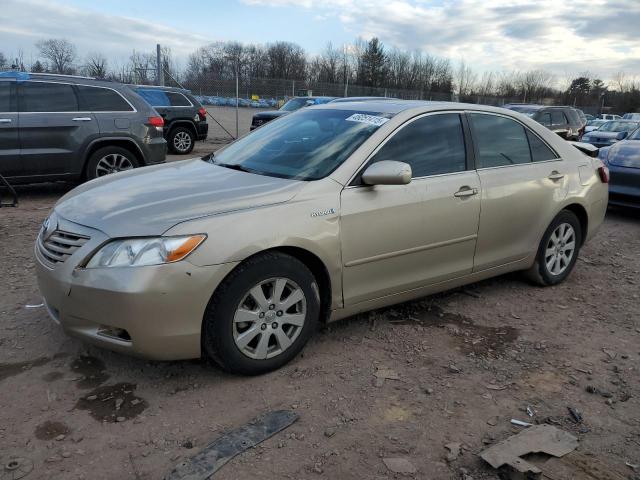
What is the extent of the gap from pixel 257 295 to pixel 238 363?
40cm

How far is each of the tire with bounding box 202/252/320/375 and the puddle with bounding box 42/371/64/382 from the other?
884 mm

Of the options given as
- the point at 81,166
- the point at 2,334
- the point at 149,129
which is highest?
the point at 149,129

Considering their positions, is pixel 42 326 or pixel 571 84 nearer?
pixel 42 326

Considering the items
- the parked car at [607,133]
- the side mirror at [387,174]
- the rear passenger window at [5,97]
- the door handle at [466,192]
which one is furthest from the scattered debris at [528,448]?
the parked car at [607,133]

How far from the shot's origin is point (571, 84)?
84062mm

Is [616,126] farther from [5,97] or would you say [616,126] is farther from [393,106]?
[5,97]

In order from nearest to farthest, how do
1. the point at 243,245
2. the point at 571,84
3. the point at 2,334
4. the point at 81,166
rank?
the point at 243,245, the point at 2,334, the point at 81,166, the point at 571,84

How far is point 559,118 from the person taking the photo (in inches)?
613

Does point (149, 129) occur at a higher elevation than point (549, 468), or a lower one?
higher

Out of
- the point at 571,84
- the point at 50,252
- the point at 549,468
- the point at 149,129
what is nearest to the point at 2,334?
the point at 50,252

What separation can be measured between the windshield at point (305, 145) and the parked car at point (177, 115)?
10181mm

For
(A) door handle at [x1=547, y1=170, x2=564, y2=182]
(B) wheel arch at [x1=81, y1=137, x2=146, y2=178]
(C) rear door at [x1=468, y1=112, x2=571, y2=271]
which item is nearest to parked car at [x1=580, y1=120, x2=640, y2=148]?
(A) door handle at [x1=547, y1=170, x2=564, y2=182]

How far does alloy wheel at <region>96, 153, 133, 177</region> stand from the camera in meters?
7.92

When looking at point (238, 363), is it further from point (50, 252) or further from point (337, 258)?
point (50, 252)
